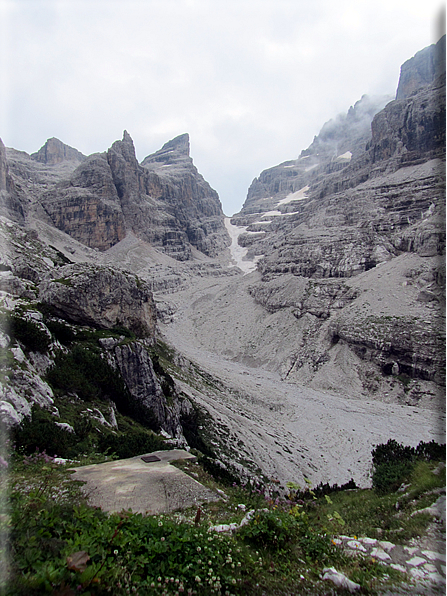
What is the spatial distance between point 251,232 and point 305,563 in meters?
196

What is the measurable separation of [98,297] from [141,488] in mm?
22764

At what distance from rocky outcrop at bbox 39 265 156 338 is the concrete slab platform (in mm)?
18152

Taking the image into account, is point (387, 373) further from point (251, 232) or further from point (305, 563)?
point (251, 232)

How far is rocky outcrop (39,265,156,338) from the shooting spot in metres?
25.2

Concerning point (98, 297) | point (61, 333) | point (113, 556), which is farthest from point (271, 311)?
point (113, 556)

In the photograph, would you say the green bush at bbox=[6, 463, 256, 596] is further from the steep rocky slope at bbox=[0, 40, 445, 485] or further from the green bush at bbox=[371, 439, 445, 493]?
the green bush at bbox=[371, 439, 445, 493]

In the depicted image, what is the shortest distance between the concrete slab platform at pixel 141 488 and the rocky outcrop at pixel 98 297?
18.2 metres

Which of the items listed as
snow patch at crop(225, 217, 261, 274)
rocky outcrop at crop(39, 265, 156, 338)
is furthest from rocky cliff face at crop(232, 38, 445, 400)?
snow patch at crop(225, 217, 261, 274)

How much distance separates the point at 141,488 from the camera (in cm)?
794

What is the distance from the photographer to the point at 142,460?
1058 centimetres

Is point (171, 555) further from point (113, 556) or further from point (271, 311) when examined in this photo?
point (271, 311)

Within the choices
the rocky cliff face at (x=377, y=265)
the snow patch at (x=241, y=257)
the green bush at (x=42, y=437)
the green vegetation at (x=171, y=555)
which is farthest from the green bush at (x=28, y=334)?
the snow patch at (x=241, y=257)

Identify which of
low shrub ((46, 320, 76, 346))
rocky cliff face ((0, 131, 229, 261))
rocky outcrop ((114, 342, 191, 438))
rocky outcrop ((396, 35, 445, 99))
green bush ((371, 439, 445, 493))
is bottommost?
green bush ((371, 439, 445, 493))

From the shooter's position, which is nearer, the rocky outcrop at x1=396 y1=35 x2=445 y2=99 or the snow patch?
the snow patch
